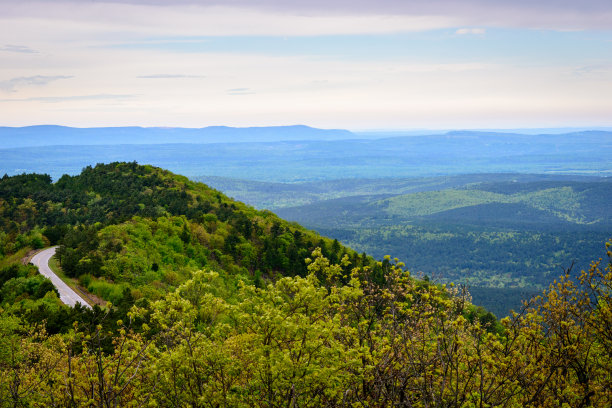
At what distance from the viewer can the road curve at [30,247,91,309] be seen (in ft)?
105

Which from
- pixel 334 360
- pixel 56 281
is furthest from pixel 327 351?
pixel 56 281

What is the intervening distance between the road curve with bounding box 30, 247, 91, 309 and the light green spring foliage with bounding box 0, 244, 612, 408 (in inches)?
623

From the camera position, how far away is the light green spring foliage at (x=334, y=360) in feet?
39.2

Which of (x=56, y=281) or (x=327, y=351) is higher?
(x=327, y=351)

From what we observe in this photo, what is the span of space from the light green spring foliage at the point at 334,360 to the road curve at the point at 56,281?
1584 cm

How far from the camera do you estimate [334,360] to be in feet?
39.5

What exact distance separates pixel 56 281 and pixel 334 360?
95.7 ft

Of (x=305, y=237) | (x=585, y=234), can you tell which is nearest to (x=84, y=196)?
(x=305, y=237)

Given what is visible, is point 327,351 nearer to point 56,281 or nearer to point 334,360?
point 334,360

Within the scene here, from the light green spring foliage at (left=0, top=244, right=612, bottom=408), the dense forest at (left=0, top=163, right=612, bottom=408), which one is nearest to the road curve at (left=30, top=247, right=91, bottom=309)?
the dense forest at (left=0, top=163, right=612, bottom=408)

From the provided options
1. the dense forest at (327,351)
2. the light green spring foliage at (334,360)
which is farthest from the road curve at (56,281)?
the light green spring foliage at (334,360)

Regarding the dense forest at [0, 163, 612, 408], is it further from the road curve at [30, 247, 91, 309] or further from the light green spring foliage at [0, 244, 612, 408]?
the road curve at [30, 247, 91, 309]

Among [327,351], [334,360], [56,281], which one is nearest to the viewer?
[327,351]

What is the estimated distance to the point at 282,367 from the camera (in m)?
11.3
